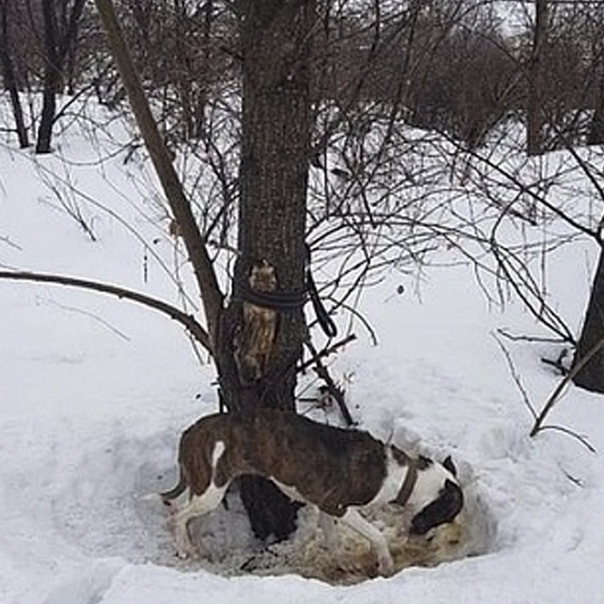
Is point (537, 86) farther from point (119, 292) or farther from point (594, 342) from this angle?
point (119, 292)

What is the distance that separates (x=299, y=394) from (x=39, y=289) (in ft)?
7.45

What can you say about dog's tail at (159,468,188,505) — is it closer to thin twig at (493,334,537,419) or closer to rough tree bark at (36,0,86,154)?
thin twig at (493,334,537,419)

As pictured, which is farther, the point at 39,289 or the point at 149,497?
the point at 39,289

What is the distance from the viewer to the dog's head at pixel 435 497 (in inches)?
116

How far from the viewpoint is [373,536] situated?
290 centimetres

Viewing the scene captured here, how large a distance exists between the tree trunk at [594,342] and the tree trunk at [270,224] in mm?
1330

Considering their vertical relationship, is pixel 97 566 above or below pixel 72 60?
below

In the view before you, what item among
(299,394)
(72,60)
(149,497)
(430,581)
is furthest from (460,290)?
(72,60)

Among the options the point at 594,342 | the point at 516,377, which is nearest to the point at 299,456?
the point at 516,377

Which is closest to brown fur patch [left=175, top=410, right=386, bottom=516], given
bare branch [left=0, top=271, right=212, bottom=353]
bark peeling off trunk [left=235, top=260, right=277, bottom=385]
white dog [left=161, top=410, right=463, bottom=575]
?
white dog [left=161, top=410, right=463, bottom=575]

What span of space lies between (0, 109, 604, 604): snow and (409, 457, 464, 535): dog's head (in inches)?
3.9

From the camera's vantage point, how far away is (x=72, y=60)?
9.78 meters

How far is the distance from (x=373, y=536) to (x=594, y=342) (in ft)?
4.89

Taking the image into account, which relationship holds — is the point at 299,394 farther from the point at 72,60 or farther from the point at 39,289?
the point at 72,60
